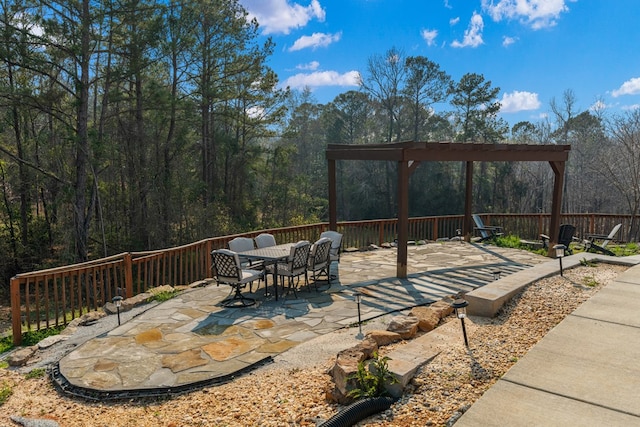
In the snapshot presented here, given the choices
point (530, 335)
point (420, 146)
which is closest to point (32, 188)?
point (420, 146)

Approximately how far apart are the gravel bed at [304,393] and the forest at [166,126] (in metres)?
9.04

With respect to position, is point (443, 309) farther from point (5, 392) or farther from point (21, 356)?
point (21, 356)

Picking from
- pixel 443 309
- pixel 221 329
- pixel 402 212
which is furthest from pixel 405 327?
pixel 402 212

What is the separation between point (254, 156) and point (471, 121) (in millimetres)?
15316

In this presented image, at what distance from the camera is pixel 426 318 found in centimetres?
452

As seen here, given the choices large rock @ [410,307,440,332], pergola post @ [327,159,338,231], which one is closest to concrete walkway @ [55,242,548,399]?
large rock @ [410,307,440,332]

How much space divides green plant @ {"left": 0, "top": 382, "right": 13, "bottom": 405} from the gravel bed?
0.02m

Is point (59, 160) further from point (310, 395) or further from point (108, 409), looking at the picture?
point (310, 395)

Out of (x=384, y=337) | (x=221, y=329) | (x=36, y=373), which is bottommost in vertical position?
(x=36, y=373)

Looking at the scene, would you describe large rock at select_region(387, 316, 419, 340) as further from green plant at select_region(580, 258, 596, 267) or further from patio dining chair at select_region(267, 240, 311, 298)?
green plant at select_region(580, 258, 596, 267)

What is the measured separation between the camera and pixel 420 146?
7.00 m

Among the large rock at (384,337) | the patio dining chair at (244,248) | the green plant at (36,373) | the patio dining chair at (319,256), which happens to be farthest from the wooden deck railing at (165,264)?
the large rock at (384,337)

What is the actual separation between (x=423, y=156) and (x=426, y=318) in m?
3.46

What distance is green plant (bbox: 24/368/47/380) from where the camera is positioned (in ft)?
13.2
